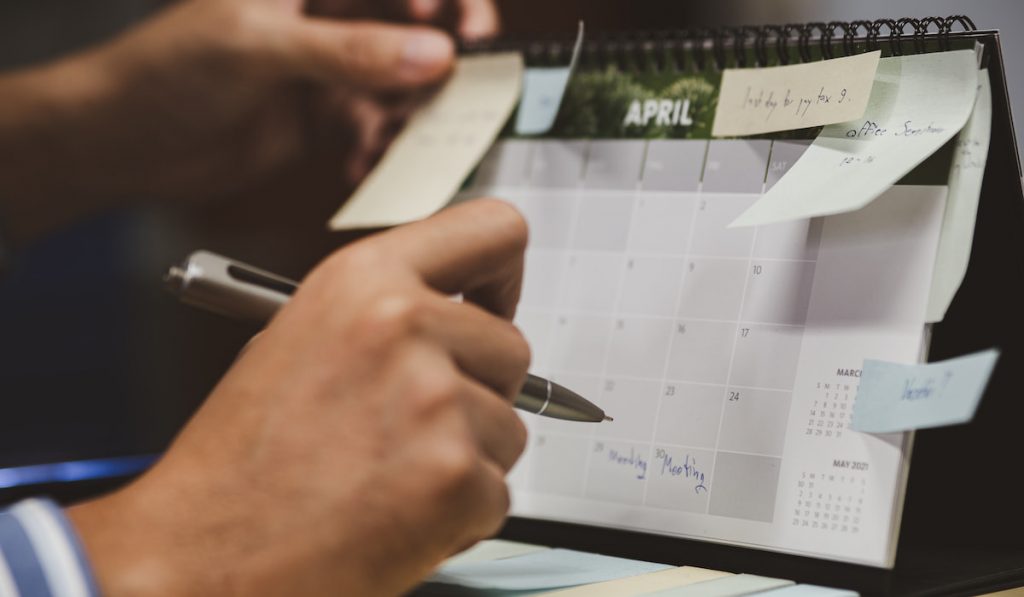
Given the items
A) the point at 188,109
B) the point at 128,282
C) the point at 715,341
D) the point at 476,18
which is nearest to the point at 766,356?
the point at 715,341

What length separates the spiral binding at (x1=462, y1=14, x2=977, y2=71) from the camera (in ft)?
1.54

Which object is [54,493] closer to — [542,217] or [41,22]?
[542,217]

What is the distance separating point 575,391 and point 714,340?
0.27ft

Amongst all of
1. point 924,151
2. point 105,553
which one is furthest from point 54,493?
point 924,151

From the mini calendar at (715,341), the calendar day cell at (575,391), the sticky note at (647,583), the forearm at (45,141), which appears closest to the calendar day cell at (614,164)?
the mini calendar at (715,341)

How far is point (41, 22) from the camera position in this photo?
0.98m

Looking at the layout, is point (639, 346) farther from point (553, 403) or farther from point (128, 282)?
point (128, 282)

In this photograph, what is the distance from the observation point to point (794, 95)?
1.61 feet

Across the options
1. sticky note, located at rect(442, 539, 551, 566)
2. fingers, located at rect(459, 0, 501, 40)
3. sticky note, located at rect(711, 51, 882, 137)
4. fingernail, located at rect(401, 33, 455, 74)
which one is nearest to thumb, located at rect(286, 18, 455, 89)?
fingernail, located at rect(401, 33, 455, 74)

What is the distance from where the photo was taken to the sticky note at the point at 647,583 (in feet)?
1.30

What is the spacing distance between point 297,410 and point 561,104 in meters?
0.32

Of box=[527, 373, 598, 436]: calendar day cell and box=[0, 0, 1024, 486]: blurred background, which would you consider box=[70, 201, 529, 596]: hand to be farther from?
box=[0, 0, 1024, 486]: blurred background

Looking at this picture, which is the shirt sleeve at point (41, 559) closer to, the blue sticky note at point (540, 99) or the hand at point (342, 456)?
the hand at point (342, 456)

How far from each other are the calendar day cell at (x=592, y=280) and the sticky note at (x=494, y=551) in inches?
5.2
